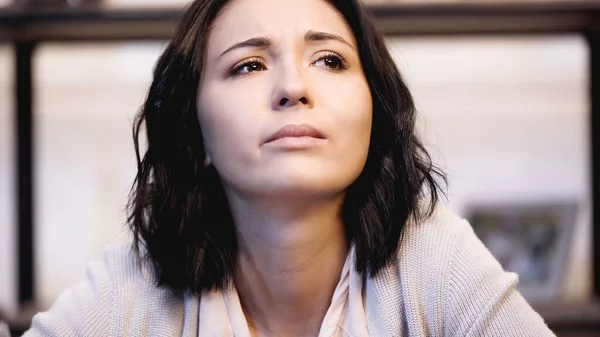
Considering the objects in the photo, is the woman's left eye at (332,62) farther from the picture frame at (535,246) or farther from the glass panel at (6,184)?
the glass panel at (6,184)

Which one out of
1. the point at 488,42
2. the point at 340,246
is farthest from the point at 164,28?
the point at 488,42

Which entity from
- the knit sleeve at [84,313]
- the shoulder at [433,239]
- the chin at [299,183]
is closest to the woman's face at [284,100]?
the chin at [299,183]

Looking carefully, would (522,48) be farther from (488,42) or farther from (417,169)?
(417,169)

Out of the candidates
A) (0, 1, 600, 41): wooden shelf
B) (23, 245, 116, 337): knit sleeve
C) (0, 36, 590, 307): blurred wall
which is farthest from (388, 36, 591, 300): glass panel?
(23, 245, 116, 337): knit sleeve

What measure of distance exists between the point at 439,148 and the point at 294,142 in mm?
774

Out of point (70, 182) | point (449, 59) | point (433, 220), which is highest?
point (449, 59)

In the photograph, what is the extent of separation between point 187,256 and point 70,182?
2.52 ft

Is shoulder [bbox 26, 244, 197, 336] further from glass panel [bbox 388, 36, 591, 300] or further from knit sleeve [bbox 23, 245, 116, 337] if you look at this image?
glass panel [bbox 388, 36, 591, 300]

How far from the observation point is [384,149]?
928mm

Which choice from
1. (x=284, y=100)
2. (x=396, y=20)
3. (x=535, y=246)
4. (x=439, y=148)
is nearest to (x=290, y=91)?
(x=284, y=100)

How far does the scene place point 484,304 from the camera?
80 cm

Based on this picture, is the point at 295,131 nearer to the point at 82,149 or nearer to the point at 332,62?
the point at 332,62

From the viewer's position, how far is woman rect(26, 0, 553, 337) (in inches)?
31.4

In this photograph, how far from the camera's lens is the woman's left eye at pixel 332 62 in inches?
33.6
